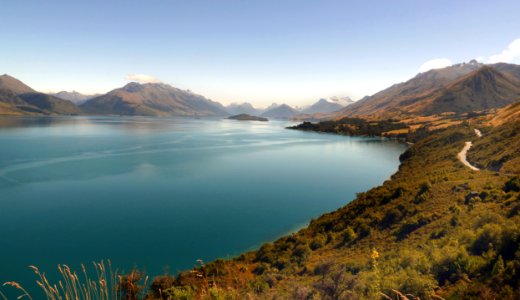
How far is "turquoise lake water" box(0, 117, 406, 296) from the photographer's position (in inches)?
1147

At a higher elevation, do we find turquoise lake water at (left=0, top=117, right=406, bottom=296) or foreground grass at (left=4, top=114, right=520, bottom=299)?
foreground grass at (left=4, top=114, right=520, bottom=299)

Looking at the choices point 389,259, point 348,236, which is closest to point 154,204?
point 348,236

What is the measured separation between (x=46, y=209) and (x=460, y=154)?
76230 mm

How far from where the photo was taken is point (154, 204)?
44.2 m

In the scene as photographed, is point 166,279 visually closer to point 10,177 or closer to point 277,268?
point 277,268

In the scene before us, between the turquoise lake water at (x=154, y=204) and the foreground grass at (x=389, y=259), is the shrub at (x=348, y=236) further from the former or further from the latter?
the turquoise lake water at (x=154, y=204)

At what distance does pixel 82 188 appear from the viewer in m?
52.3

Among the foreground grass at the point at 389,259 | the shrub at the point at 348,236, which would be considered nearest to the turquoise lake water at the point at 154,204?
the foreground grass at the point at 389,259

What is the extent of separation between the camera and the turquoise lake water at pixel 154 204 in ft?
95.6

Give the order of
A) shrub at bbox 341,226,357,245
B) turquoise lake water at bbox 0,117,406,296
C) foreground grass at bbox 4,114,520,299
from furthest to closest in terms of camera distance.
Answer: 1. turquoise lake water at bbox 0,117,406,296
2. shrub at bbox 341,226,357,245
3. foreground grass at bbox 4,114,520,299

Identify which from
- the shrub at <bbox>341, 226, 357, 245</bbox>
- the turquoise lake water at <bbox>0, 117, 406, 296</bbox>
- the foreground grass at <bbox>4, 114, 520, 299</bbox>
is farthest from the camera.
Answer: the turquoise lake water at <bbox>0, 117, 406, 296</bbox>

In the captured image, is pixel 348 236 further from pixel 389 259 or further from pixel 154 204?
pixel 154 204

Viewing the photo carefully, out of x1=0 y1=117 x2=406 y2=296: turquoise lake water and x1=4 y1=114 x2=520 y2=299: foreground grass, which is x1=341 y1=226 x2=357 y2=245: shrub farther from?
x1=0 y1=117 x2=406 y2=296: turquoise lake water

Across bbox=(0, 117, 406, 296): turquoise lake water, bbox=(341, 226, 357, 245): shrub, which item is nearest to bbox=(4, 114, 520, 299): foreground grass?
bbox=(341, 226, 357, 245): shrub
